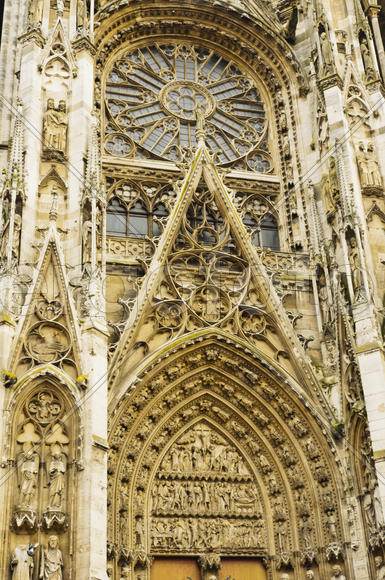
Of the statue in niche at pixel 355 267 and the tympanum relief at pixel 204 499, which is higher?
the statue in niche at pixel 355 267

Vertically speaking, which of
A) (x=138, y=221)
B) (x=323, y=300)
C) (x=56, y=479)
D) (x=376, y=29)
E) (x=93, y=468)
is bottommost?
(x=56, y=479)

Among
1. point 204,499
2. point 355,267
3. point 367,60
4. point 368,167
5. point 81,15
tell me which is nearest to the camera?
point 204,499

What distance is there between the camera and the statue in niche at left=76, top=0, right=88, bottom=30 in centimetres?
1647

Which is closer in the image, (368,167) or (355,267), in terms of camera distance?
(355,267)

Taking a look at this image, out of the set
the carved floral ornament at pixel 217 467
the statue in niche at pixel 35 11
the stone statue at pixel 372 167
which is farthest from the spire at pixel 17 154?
the stone statue at pixel 372 167

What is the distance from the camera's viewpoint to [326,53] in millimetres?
17766

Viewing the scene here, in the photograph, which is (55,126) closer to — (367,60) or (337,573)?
(367,60)

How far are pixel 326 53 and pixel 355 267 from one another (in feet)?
17.2

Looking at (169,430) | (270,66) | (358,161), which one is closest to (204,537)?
(169,430)

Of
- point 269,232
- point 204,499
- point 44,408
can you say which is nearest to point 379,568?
point 204,499

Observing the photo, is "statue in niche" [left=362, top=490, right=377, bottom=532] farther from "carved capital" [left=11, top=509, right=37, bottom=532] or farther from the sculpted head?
A: "carved capital" [left=11, top=509, right=37, bottom=532]

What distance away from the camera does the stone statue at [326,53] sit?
17.5 m

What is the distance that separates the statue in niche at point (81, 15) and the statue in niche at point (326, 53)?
4.84 m

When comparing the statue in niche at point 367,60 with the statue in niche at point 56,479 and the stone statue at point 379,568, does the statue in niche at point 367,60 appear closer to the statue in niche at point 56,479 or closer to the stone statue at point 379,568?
the stone statue at point 379,568
